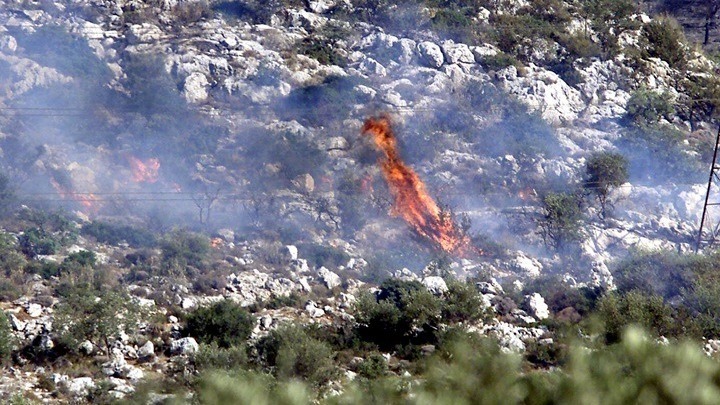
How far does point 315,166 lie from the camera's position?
3803cm

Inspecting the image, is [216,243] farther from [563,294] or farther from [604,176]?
[604,176]

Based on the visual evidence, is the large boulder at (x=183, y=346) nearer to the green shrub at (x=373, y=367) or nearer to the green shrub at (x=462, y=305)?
the green shrub at (x=373, y=367)

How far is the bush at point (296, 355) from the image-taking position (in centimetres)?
2106

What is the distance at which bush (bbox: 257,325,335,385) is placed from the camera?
21062 millimetres

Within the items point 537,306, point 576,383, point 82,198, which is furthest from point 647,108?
point 576,383

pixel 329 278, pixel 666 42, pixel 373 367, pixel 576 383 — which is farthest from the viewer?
pixel 666 42

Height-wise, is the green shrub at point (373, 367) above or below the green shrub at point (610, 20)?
above

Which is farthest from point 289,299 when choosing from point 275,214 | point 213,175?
point 213,175

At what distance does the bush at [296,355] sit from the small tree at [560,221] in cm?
1464

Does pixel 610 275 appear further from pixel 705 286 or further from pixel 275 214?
pixel 275 214

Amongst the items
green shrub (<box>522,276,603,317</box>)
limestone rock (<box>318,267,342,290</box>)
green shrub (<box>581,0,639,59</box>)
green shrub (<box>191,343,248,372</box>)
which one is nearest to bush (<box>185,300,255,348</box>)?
green shrub (<box>191,343,248,372</box>)

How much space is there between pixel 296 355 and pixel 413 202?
16.5 meters

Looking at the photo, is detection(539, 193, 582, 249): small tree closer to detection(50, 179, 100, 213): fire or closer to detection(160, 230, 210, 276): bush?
detection(160, 230, 210, 276): bush

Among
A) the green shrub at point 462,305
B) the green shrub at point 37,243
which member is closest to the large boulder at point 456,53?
the green shrub at point 462,305
